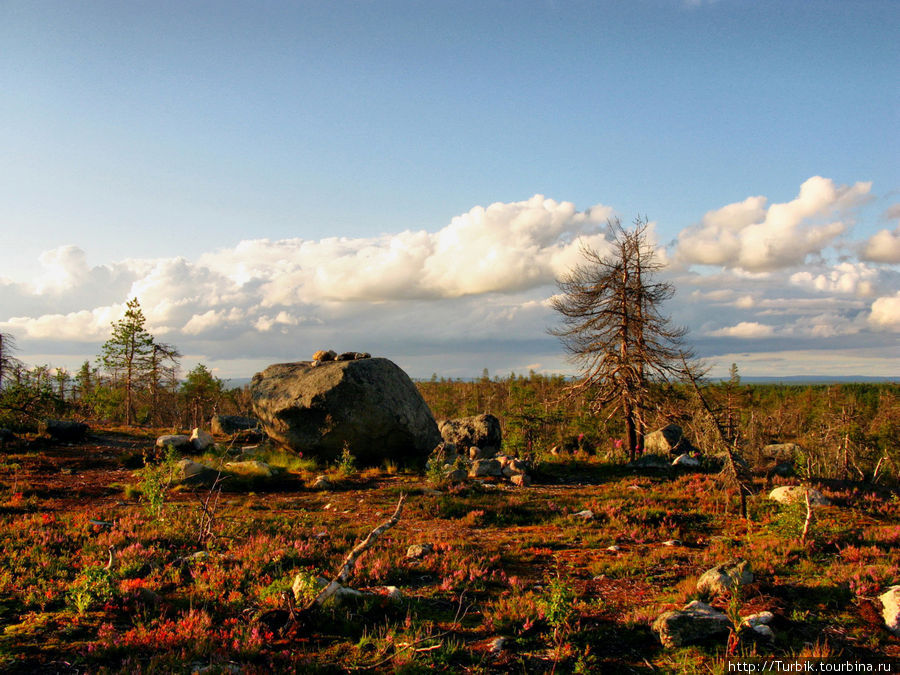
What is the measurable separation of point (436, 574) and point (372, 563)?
3.50ft

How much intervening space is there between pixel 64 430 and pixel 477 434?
1972 centimetres

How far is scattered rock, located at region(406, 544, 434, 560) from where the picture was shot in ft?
28.6

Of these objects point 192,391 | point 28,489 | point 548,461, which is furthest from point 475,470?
point 192,391

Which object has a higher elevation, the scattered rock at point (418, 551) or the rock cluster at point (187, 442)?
the rock cluster at point (187, 442)

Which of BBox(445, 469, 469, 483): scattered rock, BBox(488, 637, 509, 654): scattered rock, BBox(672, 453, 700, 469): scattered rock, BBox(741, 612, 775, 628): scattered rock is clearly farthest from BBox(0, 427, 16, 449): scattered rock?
BBox(672, 453, 700, 469): scattered rock

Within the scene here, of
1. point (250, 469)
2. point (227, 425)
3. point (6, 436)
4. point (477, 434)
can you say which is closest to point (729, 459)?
point (477, 434)

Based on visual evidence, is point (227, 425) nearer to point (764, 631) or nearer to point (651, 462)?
point (651, 462)

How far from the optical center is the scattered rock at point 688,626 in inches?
220

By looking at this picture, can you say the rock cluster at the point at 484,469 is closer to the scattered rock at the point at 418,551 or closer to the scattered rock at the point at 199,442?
the scattered rock at the point at 418,551

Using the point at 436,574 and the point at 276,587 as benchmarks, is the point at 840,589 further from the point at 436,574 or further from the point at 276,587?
the point at 276,587

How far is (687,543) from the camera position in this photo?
1008 cm

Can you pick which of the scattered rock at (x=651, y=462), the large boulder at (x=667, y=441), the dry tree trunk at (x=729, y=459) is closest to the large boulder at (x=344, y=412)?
the scattered rock at (x=651, y=462)

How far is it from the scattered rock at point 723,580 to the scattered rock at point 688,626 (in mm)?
933

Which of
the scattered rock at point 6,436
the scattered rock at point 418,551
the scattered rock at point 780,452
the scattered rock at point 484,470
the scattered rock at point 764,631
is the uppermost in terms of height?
the scattered rock at point 6,436
